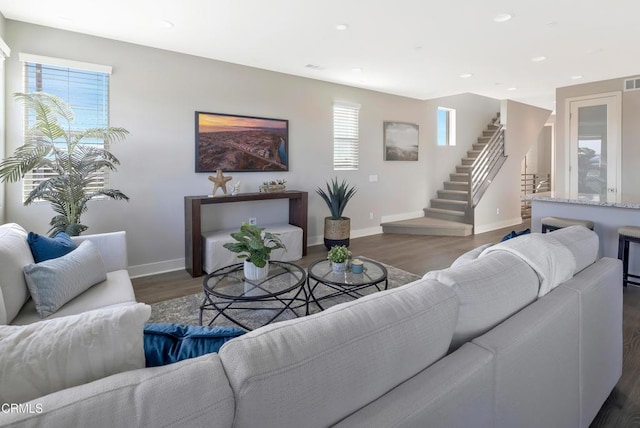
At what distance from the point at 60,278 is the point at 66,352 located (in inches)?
64.5

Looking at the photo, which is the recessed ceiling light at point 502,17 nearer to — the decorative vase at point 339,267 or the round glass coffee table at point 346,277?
the round glass coffee table at point 346,277

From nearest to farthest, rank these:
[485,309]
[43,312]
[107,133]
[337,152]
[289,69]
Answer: [485,309]
[43,312]
[107,133]
[289,69]
[337,152]

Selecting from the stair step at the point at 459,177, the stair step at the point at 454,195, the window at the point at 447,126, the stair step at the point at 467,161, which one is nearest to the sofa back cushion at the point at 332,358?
the stair step at the point at 454,195

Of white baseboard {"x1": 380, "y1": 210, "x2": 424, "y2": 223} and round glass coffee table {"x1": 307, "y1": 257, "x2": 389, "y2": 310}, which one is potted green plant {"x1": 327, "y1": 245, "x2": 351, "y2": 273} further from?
white baseboard {"x1": 380, "y1": 210, "x2": 424, "y2": 223}

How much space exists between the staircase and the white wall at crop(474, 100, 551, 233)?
152 millimetres

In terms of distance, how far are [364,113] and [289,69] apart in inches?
69.8

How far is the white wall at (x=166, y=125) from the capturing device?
3670 mm

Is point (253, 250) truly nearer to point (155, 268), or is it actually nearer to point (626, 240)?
point (155, 268)

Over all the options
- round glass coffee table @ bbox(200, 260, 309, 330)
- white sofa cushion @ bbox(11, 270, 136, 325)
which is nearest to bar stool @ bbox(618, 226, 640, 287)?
round glass coffee table @ bbox(200, 260, 309, 330)

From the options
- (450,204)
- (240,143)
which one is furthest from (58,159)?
(450,204)

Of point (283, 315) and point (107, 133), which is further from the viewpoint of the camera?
point (107, 133)

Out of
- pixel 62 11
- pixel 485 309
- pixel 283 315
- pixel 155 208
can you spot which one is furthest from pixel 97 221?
pixel 485 309

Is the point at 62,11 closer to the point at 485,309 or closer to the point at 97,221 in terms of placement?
the point at 97,221

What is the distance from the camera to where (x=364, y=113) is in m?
6.30
